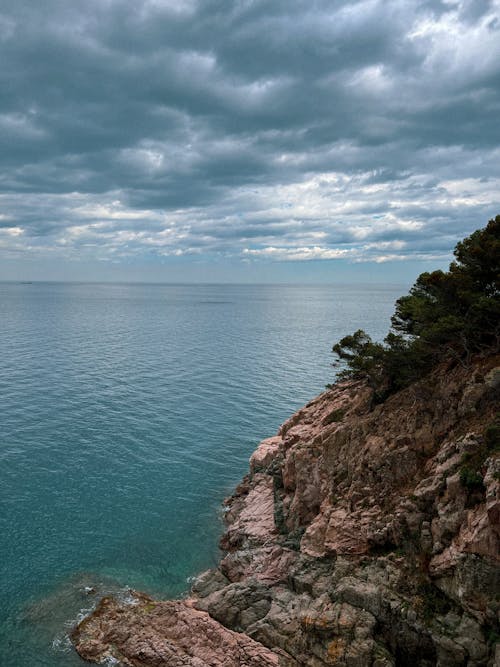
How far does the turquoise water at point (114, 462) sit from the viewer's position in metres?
37.5

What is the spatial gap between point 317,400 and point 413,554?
81.1ft

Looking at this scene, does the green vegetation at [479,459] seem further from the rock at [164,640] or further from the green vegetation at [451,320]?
the rock at [164,640]

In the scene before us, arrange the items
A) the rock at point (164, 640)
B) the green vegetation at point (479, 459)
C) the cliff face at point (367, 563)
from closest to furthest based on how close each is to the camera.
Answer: the cliff face at point (367, 563)
the green vegetation at point (479, 459)
the rock at point (164, 640)

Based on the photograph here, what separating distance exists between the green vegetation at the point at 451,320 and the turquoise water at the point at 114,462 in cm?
2537

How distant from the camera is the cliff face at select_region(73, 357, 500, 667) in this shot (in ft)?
83.1

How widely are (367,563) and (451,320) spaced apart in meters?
19.6

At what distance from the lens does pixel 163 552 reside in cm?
4253

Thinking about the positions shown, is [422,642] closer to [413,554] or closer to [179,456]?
[413,554]

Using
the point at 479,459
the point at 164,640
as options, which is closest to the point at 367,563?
the point at 479,459

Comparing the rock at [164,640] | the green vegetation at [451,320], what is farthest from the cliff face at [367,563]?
the green vegetation at [451,320]

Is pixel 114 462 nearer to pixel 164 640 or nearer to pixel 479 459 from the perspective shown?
pixel 164 640

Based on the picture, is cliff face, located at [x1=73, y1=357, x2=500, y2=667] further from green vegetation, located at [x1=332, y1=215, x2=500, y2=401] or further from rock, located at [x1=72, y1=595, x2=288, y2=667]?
green vegetation, located at [x1=332, y1=215, x2=500, y2=401]

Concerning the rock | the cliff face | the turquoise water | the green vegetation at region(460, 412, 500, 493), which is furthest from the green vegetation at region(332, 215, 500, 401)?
the turquoise water

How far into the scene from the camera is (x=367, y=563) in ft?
100
